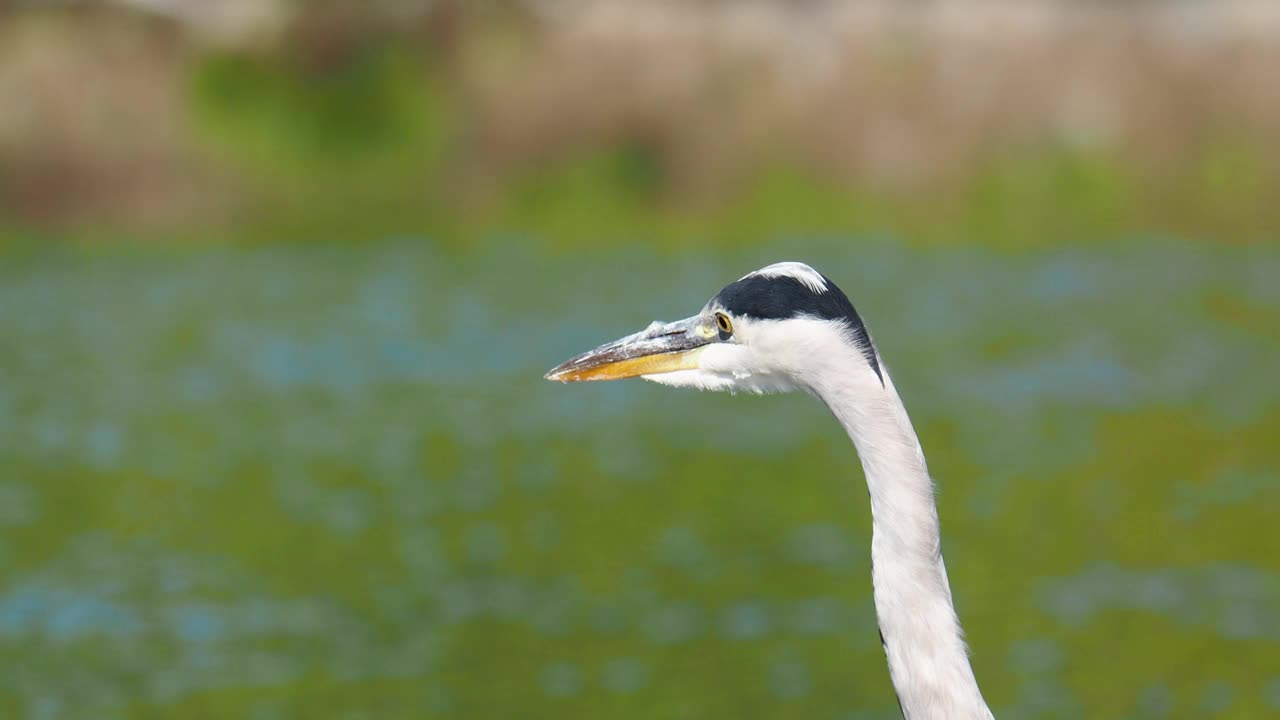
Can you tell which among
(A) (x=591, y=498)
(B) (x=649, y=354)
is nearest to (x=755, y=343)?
(B) (x=649, y=354)

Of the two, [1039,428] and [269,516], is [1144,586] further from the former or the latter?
[269,516]

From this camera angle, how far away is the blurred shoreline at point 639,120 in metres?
27.0

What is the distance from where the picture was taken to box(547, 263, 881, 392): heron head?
513 cm

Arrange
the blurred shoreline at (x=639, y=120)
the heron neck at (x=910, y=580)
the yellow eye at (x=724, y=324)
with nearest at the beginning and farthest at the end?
the heron neck at (x=910, y=580) → the yellow eye at (x=724, y=324) → the blurred shoreline at (x=639, y=120)

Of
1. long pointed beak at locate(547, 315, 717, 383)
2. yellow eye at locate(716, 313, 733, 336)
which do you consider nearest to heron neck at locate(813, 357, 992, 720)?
yellow eye at locate(716, 313, 733, 336)

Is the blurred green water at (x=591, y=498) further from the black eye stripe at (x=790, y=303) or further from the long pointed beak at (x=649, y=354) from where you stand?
the black eye stripe at (x=790, y=303)

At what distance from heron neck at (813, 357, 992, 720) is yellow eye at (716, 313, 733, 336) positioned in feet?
1.66

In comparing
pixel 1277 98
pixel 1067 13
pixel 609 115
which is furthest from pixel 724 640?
pixel 1067 13

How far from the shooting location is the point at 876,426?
5.05 meters

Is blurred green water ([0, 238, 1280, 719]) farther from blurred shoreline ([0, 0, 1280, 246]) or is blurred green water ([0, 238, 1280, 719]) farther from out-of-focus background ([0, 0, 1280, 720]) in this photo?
blurred shoreline ([0, 0, 1280, 246])

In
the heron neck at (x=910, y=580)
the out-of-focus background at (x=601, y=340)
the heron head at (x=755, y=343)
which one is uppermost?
the out-of-focus background at (x=601, y=340)

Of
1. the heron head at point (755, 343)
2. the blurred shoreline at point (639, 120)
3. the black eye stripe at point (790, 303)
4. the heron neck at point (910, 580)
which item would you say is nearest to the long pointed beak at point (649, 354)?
the heron head at point (755, 343)

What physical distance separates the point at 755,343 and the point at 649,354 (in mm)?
419

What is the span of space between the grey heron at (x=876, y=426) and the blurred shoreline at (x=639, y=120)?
19.6m
